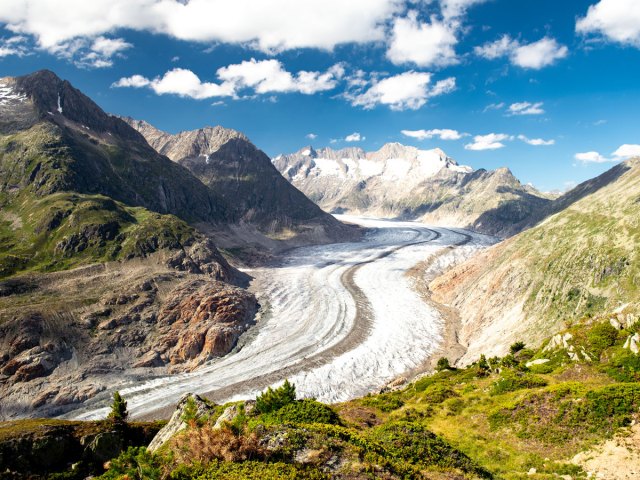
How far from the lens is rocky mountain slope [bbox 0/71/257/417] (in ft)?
228

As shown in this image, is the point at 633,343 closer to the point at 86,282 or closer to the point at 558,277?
the point at 558,277

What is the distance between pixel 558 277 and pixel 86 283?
10338 cm

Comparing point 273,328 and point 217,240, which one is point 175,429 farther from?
point 217,240

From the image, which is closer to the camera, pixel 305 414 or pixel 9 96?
pixel 305 414

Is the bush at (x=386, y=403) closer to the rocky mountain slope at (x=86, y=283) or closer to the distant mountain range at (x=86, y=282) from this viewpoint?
the rocky mountain slope at (x=86, y=283)

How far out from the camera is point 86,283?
95938mm

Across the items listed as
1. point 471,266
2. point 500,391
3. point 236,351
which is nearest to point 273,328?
point 236,351

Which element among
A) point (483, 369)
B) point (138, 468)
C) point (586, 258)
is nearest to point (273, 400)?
point (138, 468)

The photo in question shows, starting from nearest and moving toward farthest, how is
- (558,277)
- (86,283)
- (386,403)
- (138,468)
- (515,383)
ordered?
(138,468)
(515,383)
(386,403)
(558,277)
(86,283)

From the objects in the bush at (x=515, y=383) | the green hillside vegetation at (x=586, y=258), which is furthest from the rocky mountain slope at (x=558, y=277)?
the bush at (x=515, y=383)

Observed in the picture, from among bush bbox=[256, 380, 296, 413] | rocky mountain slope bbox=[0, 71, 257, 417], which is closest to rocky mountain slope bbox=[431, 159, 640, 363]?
bush bbox=[256, 380, 296, 413]

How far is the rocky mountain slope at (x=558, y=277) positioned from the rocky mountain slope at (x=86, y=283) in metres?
55.5

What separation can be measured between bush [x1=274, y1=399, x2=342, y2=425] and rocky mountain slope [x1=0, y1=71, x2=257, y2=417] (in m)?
60.1

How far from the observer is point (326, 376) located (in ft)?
233
